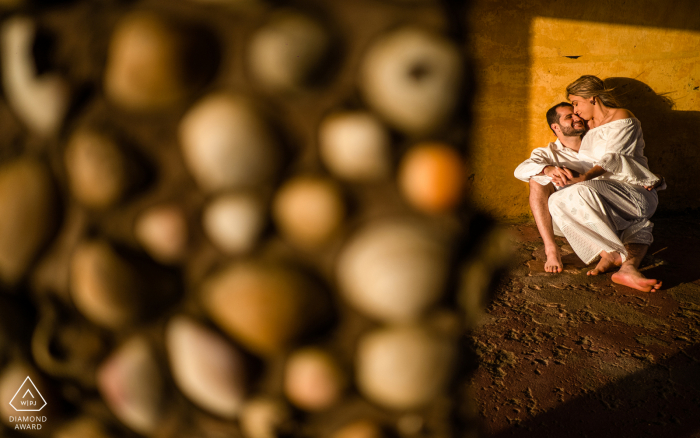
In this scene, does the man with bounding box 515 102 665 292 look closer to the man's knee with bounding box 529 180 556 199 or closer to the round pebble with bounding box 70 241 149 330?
the man's knee with bounding box 529 180 556 199

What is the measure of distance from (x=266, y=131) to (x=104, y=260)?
180mm

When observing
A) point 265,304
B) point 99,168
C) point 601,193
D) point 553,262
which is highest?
point 99,168

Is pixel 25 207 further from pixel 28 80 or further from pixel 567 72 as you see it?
pixel 567 72

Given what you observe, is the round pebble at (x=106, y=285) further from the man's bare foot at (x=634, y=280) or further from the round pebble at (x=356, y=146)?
Result: the man's bare foot at (x=634, y=280)

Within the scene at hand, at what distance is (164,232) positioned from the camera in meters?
0.36

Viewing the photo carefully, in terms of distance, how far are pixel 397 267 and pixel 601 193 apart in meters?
2.51

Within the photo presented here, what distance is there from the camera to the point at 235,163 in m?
0.34

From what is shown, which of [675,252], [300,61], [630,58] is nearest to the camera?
[300,61]

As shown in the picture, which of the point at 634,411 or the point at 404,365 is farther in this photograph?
the point at 634,411

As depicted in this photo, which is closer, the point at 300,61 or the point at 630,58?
the point at 300,61

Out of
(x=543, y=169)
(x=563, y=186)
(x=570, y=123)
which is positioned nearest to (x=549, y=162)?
(x=543, y=169)

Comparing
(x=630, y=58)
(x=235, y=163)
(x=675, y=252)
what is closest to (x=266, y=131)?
(x=235, y=163)

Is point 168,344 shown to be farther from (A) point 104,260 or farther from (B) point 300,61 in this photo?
(B) point 300,61

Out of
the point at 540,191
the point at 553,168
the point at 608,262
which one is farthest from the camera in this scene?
the point at 540,191
